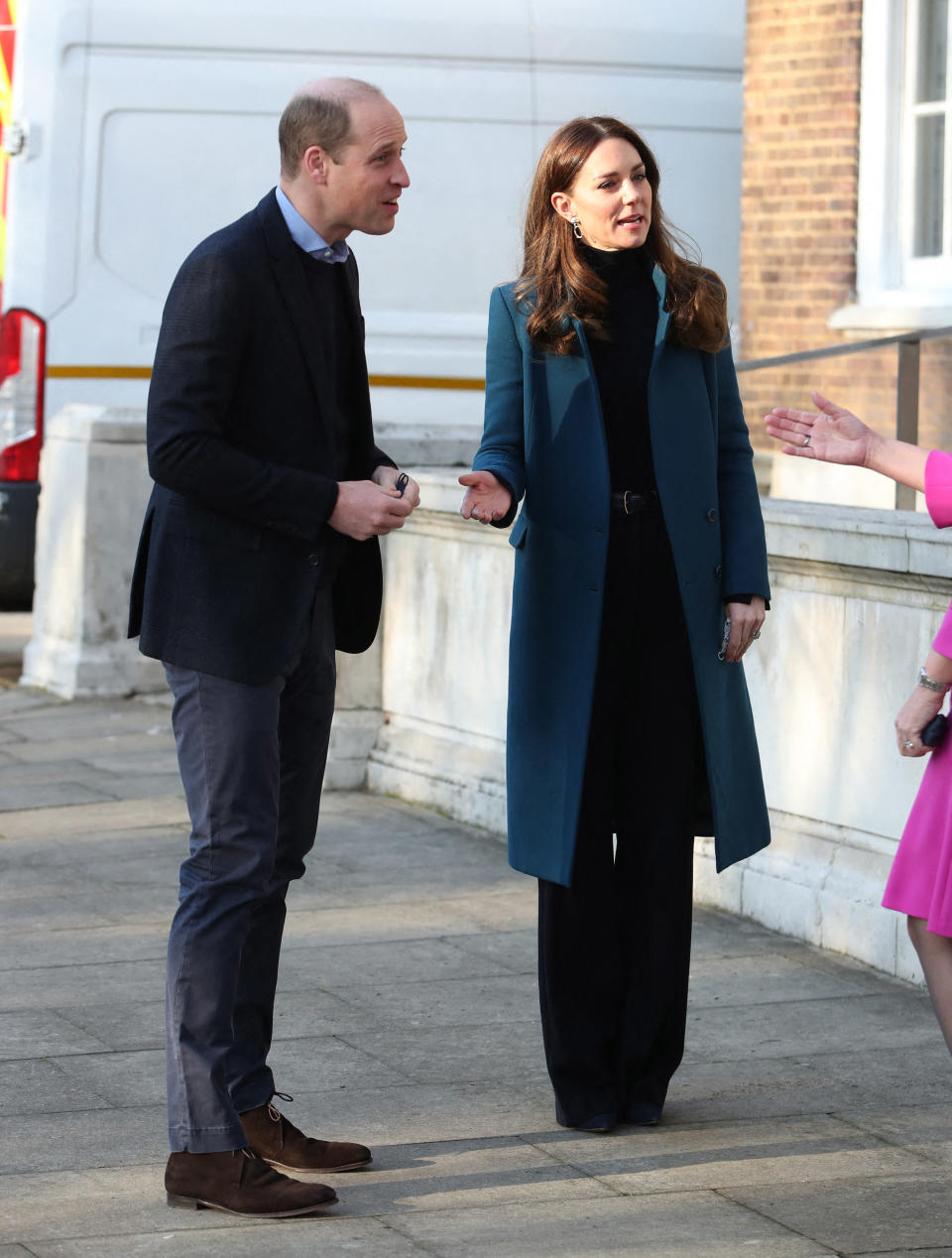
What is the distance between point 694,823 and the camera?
→ 446cm

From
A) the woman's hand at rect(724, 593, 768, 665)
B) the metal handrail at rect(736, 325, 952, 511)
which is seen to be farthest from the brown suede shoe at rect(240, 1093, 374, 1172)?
the metal handrail at rect(736, 325, 952, 511)

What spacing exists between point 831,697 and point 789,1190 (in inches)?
80.3

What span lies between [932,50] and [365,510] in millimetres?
7050

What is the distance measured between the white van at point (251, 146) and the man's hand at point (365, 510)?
6442 mm

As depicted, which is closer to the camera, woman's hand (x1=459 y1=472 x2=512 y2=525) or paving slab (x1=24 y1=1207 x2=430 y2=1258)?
paving slab (x1=24 y1=1207 x2=430 y2=1258)

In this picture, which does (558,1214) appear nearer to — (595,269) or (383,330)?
(595,269)

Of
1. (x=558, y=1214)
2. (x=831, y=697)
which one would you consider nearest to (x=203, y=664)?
(x=558, y=1214)

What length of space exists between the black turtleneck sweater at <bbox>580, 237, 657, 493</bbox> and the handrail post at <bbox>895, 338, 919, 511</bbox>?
3637 millimetres

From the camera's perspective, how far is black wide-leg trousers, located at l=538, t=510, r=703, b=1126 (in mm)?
4340

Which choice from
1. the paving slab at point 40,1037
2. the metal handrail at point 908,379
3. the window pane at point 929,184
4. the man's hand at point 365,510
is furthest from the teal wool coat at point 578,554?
the window pane at point 929,184

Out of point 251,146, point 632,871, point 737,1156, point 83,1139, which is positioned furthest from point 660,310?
point 251,146

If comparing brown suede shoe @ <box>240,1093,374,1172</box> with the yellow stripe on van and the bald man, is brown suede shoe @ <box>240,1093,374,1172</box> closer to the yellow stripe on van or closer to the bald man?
the bald man

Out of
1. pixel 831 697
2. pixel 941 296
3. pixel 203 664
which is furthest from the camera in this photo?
pixel 941 296

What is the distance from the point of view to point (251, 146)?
396 inches
